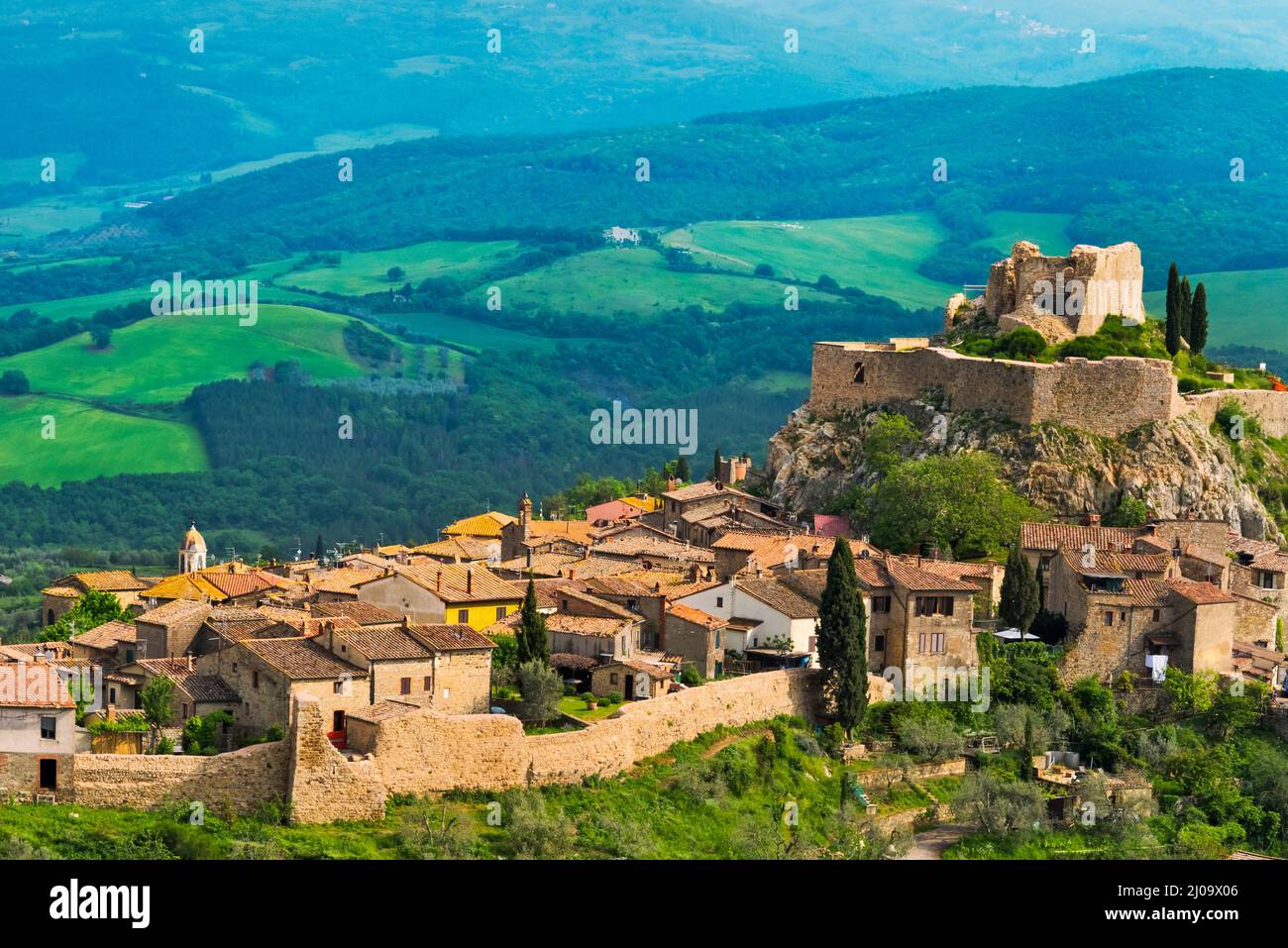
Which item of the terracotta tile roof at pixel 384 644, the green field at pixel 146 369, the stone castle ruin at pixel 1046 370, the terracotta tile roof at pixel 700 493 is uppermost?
the stone castle ruin at pixel 1046 370

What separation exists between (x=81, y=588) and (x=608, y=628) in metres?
→ 18.9

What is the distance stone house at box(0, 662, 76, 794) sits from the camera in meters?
36.3

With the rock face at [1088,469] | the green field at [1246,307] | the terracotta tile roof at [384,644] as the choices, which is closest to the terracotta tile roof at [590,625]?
the terracotta tile roof at [384,644]

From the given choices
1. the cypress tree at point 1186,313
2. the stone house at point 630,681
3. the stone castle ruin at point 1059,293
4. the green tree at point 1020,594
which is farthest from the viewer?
the cypress tree at point 1186,313

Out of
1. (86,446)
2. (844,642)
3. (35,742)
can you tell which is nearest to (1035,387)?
(844,642)

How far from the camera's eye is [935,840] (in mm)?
45062

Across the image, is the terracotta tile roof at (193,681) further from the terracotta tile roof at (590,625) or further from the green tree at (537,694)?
the terracotta tile roof at (590,625)

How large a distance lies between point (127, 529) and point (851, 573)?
111701 mm

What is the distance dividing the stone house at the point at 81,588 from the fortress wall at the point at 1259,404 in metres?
30.5

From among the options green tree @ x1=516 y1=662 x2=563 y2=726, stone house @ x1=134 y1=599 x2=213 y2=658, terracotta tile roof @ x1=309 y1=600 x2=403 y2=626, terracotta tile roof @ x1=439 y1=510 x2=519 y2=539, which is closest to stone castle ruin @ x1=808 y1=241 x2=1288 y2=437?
terracotta tile roof @ x1=439 y1=510 x2=519 y2=539

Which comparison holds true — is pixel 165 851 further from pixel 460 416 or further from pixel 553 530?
pixel 460 416

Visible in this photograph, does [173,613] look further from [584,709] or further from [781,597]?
[781,597]

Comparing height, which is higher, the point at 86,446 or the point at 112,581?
the point at 112,581

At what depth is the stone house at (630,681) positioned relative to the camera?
4688 centimetres
